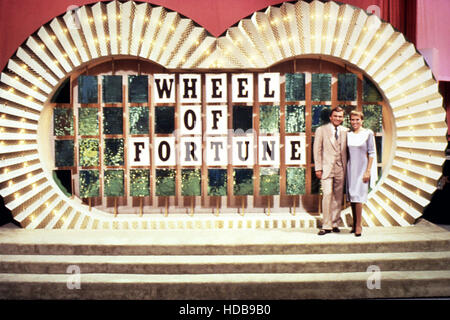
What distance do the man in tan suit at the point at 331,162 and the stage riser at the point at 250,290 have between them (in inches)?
32.9

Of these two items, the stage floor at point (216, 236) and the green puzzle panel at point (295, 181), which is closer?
the stage floor at point (216, 236)

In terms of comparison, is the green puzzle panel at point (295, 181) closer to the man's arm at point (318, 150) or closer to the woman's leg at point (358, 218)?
the man's arm at point (318, 150)

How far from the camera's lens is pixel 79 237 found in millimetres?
4426

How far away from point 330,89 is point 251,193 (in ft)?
5.99

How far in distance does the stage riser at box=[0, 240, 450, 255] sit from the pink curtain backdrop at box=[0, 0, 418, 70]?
9.23 ft

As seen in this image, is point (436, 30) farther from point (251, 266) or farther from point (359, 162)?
point (251, 266)

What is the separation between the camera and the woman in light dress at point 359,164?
4.38 meters

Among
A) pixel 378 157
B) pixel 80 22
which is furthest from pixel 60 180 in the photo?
pixel 378 157

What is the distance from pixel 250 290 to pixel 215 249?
0.66 metres

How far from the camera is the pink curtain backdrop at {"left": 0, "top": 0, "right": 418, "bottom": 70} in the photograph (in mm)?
5137

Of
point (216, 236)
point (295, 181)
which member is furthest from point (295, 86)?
point (216, 236)

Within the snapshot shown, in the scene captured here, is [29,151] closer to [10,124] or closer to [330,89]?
[10,124]

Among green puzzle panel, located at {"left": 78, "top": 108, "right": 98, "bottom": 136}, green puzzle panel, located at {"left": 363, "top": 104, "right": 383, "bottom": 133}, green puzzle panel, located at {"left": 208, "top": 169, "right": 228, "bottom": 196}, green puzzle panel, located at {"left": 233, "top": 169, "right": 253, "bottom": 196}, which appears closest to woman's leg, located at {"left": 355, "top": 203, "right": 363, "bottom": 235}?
green puzzle panel, located at {"left": 363, "top": 104, "right": 383, "bottom": 133}

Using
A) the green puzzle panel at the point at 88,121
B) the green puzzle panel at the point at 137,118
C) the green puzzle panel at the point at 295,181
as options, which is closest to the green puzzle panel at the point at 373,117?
the green puzzle panel at the point at 295,181
